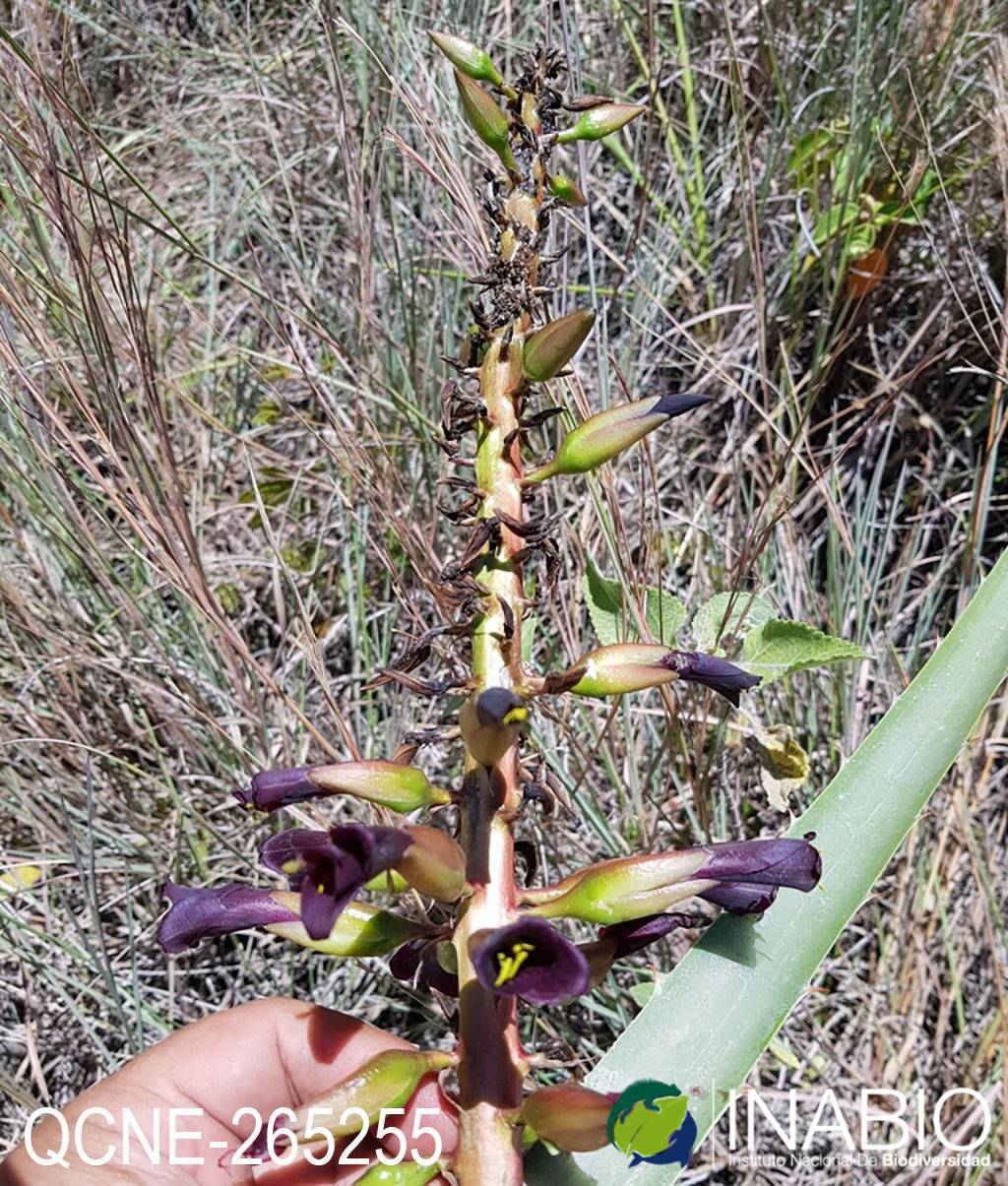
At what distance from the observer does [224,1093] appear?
1.36m

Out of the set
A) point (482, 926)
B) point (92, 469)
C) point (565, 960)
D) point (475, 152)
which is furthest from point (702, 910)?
point (475, 152)

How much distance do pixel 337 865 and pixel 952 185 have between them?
7.53 feet

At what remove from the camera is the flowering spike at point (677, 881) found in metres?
1.05

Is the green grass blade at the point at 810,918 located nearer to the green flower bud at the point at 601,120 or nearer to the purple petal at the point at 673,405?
the purple petal at the point at 673,405

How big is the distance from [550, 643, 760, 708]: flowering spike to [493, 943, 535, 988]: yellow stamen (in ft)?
0.91

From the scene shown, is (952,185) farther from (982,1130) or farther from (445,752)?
(982,1130)

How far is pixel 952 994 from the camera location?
6.47 feet

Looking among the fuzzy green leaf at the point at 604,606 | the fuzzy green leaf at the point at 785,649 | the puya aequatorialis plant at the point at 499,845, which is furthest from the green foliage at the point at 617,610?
the puya aequatorialis plant at the point at 499,845

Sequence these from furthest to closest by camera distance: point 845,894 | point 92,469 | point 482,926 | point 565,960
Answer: point 92,469
point 845,894
point 482,926
point 565,960

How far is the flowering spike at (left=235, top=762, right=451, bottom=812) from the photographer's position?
1025mm

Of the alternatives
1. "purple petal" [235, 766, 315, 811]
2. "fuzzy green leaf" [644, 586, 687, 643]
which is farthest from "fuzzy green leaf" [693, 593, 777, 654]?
"purple petal" [235, 766, 315, 811]

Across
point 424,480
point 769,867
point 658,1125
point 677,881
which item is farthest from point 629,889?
point 424,480

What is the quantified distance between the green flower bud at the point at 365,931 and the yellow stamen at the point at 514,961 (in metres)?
0.20

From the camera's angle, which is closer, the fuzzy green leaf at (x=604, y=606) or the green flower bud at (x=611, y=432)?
the green flower bud at (x=611, y=432)
